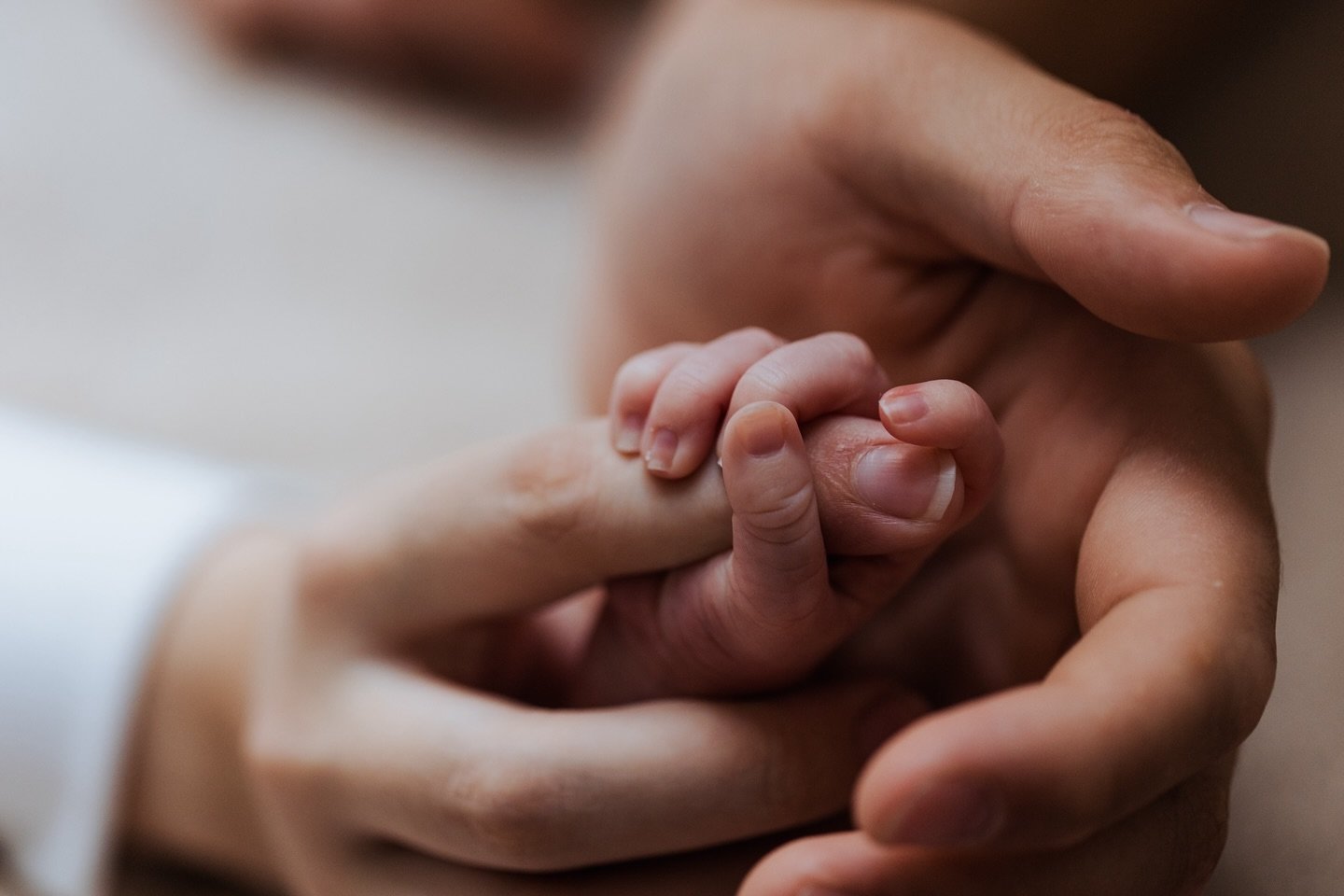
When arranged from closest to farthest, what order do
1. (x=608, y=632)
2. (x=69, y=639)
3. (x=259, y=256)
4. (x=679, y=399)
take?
(x=679, y=399), (x=608, y=632), (x=69, y=639), (x=259, y=256)

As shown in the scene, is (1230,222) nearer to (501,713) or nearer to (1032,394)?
(1032,394)

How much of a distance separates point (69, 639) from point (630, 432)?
44 cm

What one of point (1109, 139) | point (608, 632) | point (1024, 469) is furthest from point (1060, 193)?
point (608, 632)

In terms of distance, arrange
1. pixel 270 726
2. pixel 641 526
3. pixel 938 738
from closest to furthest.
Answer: pixel 938 738
pixel 641 526
pixel 270 726

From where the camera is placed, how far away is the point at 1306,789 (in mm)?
349

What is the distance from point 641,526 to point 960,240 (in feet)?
0.57

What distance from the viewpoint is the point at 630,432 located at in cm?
44

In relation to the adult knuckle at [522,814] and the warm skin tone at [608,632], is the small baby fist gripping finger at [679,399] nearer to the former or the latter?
the warm skin tone at [608,632]

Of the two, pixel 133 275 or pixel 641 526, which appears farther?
pixel 133 275

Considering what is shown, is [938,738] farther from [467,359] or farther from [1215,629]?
[467,359]

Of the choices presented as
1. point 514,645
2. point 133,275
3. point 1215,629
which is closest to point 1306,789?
point 1215,629

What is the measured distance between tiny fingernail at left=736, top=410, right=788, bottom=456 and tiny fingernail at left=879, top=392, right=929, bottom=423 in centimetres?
3

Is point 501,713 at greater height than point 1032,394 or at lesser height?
lesser

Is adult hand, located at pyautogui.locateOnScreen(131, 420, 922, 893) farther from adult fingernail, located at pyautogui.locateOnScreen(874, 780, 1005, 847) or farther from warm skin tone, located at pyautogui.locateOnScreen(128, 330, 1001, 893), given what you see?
adult fingernail, located at pyautogui.locateOnScreen(874, 780, 1005, 847)
